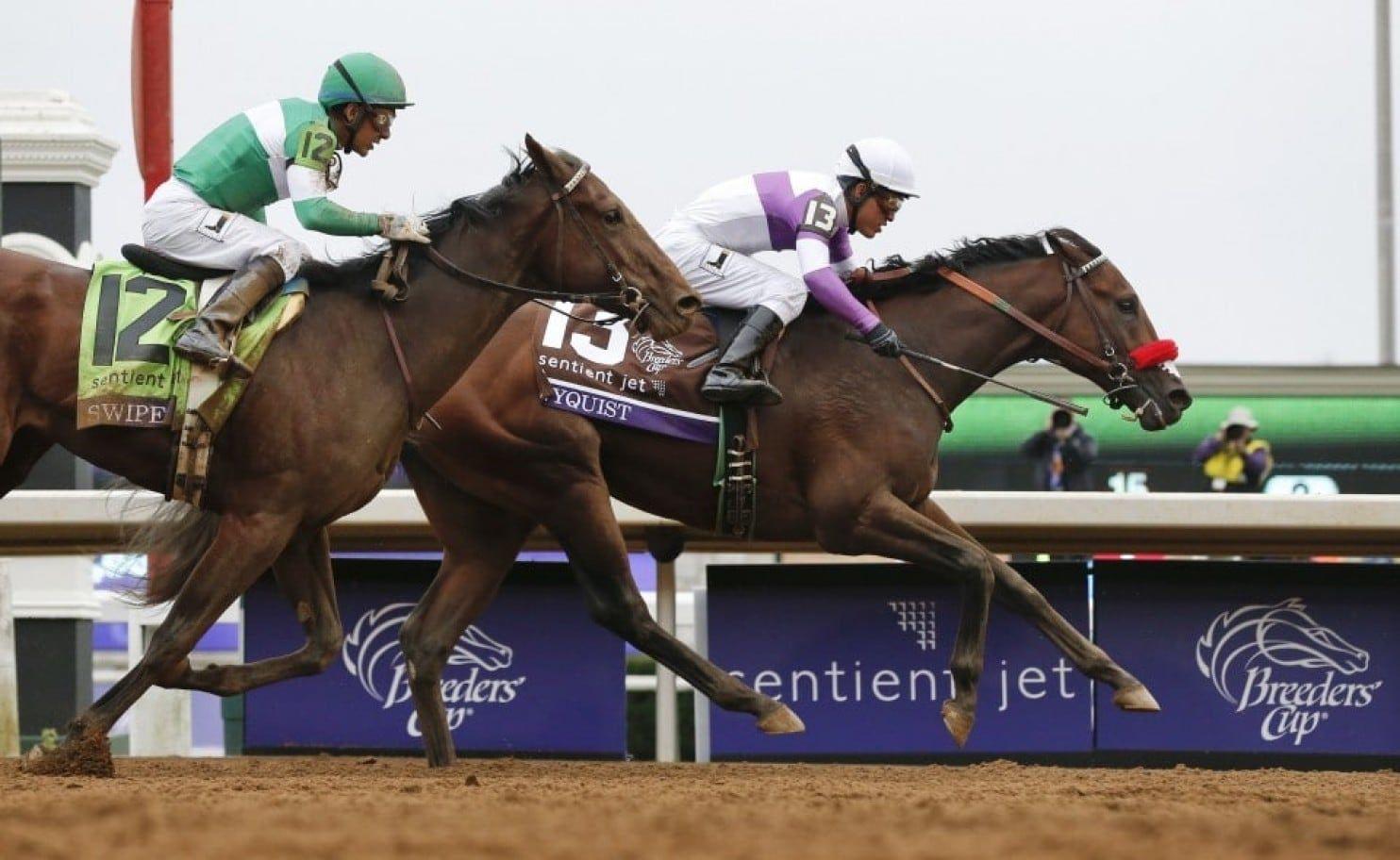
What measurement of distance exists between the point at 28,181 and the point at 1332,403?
8.83m

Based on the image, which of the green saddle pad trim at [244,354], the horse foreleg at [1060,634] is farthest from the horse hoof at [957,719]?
the green saddle pad trim at [244,354]

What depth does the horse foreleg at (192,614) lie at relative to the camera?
677cm

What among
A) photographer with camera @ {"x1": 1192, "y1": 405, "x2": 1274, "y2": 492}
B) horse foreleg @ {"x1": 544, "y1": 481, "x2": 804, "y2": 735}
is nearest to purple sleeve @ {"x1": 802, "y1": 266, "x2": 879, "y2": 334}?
horse foreleg @ {"x1": 544, "y1": 481, "x2": 804, "y2": 735}

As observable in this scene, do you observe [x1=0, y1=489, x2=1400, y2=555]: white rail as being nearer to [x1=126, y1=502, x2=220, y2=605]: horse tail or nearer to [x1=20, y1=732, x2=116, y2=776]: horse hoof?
[x1=126, y1=502, x2=220, y2=605]: horse tail

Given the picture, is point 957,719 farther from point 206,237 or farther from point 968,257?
point 206,237

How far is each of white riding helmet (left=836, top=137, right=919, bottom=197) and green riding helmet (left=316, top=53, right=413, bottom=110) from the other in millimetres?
1755

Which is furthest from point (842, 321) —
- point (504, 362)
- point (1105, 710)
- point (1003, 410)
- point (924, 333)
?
point (1003, 410)

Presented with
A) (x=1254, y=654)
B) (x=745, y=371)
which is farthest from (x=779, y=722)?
(x=1254, y=654)

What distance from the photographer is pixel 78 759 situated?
680cm

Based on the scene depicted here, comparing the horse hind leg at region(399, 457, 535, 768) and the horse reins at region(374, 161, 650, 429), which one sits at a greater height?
the horse reins at region(374, 161, 650, 429)

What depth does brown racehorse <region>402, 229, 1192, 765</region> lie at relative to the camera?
305 inches

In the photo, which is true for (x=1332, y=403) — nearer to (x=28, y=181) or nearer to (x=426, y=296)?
(x=28, y=181)

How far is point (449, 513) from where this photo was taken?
26.8 feet

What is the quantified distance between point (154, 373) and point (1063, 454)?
6757 millimetres
